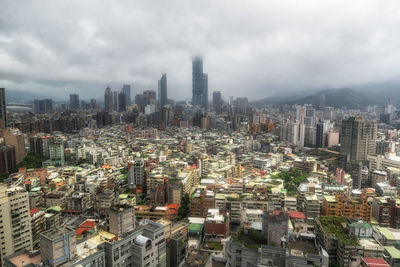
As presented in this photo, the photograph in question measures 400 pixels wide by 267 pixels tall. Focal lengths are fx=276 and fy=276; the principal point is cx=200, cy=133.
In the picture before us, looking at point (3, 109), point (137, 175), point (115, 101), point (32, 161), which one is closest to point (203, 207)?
point (137, 175)

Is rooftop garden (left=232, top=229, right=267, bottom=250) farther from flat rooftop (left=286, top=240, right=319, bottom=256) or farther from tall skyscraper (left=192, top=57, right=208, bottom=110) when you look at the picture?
tall skyscraper (left=192, top=57, right=208, bottom=110)

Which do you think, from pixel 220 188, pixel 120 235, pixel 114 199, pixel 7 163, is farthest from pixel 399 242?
pixel 7 163

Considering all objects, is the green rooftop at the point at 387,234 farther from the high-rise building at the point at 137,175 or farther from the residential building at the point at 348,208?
the high-rise building at the point at 137,175

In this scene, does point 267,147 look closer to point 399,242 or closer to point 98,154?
point 98,154

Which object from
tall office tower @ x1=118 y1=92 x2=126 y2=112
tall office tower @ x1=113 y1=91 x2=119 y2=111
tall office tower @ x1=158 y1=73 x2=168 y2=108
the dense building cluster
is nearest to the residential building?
the dense building cluster

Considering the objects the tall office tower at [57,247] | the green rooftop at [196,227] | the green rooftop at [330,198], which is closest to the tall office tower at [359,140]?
the green rooftop at [330,198]

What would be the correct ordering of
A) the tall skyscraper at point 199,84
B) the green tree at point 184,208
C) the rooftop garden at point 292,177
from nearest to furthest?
the green tree at point 184,208
the rooftop garden at point 292,177
the tall skyscraper at point 199,84

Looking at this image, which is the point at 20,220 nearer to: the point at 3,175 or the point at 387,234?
the point at 387,234
